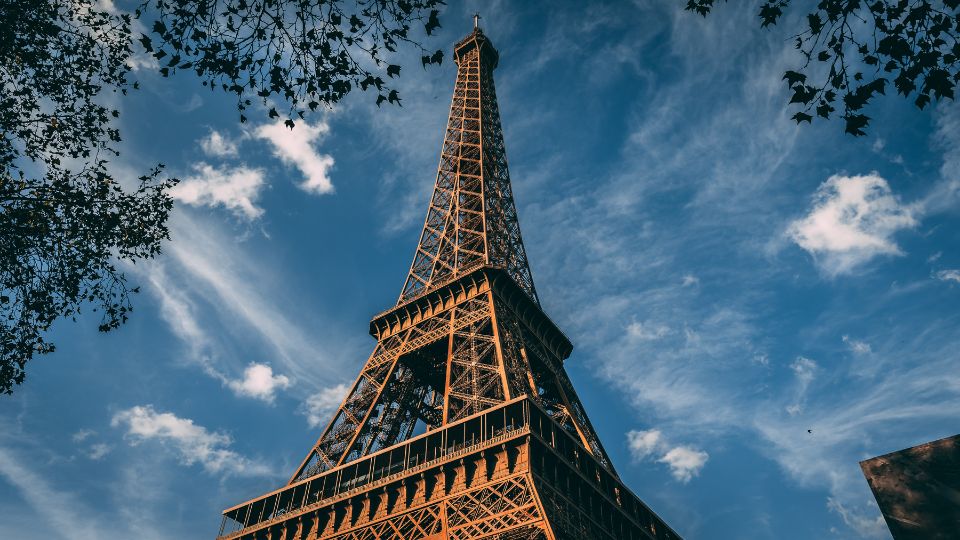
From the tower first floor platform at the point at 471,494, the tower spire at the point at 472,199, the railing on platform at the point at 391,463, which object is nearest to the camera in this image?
the tower first floor platform at the point at 471,494

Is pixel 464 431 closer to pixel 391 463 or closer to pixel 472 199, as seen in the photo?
pixel 391 463

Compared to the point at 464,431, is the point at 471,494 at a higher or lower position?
lower

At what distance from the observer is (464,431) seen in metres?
32.2

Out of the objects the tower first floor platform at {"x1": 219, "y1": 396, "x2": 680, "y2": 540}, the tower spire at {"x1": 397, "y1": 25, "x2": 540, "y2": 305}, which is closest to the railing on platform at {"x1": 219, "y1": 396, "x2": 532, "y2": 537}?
the tower first floor platform at {"x1": 219, "y1": 396, "x2": 680, "y2": 540}

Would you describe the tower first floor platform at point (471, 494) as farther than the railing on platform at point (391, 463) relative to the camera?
No

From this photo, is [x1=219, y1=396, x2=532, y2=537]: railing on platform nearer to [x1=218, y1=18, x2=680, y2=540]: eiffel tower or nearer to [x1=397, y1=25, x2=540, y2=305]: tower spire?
[x1=218, y1=18, x2=680, y2=540]: eiffel tower

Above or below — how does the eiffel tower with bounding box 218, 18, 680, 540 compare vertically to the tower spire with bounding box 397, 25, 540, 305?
below

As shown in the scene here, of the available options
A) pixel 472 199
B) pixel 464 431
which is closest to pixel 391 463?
pixel 464 431

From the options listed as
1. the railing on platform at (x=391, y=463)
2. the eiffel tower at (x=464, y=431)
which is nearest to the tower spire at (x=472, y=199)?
the eiffel tower at (x=464, y=431)

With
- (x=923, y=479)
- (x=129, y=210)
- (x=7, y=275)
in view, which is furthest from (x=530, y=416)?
(x=923, y=479)

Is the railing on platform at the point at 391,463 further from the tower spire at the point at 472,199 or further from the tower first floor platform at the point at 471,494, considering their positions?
the tower spire at the point at 472,199

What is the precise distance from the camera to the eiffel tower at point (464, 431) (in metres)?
28.9

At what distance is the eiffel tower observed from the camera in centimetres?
2894

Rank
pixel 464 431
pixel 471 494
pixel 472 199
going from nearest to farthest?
pixel 471 494 → pixel 464 431 → pixel 472 199
